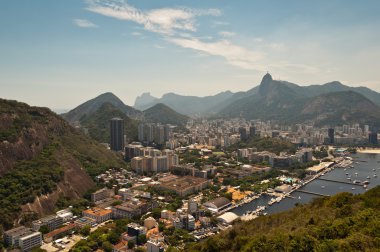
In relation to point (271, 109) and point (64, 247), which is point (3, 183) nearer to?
point (64, 247)

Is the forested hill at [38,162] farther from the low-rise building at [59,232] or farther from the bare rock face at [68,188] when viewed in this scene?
the low-rise building at [59,232]

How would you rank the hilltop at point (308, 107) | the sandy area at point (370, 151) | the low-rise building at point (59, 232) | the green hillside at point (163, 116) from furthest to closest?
the green hillside at point (163, 116), the hilltop at point (308, 107), the sandy area at point (370, 151), the low-rise building at point (59, 232)

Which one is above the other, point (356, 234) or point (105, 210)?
point (356, 234)

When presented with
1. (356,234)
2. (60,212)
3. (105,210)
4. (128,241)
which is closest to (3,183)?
(60,212)

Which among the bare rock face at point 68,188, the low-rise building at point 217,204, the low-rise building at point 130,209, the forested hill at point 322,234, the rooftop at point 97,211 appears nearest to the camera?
the forested hill at point 322,234

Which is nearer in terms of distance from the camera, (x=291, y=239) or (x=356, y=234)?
(x=356, y=234)

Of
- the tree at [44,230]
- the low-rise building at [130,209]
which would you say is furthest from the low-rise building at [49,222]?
the low-rise building at [130,209]
